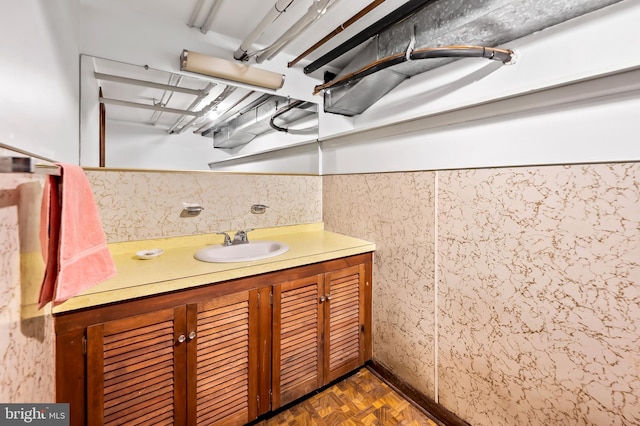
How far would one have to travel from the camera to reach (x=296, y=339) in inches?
62.8

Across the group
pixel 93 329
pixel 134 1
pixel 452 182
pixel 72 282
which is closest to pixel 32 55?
pixel 72 282

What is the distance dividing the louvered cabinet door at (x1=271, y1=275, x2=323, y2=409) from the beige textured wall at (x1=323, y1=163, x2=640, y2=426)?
1.76 ft

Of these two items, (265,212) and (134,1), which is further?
(265,212)

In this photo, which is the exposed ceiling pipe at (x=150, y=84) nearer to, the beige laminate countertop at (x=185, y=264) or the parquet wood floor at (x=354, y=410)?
the beige laminate countertop at (x=185, y=264)

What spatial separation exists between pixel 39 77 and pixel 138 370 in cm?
113

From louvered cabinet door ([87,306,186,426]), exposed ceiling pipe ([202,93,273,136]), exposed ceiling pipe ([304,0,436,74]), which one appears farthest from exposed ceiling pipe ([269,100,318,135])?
louvered cabinet door ([87,306,186,426])

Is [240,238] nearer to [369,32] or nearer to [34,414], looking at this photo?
[34,414]

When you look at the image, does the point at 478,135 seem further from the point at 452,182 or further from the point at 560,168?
the point at 560,168

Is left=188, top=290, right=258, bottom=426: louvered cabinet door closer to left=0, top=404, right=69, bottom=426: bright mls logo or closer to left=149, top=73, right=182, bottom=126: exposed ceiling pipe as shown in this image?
left=0, top=404, right=69, bottom=426: bright mls logo

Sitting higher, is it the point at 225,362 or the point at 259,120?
the point at 259,120

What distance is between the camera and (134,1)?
1.50 metres

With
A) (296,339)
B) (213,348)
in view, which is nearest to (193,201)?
(213,348)

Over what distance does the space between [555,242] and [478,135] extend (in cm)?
60

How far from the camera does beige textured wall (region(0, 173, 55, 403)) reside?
2.00ft
